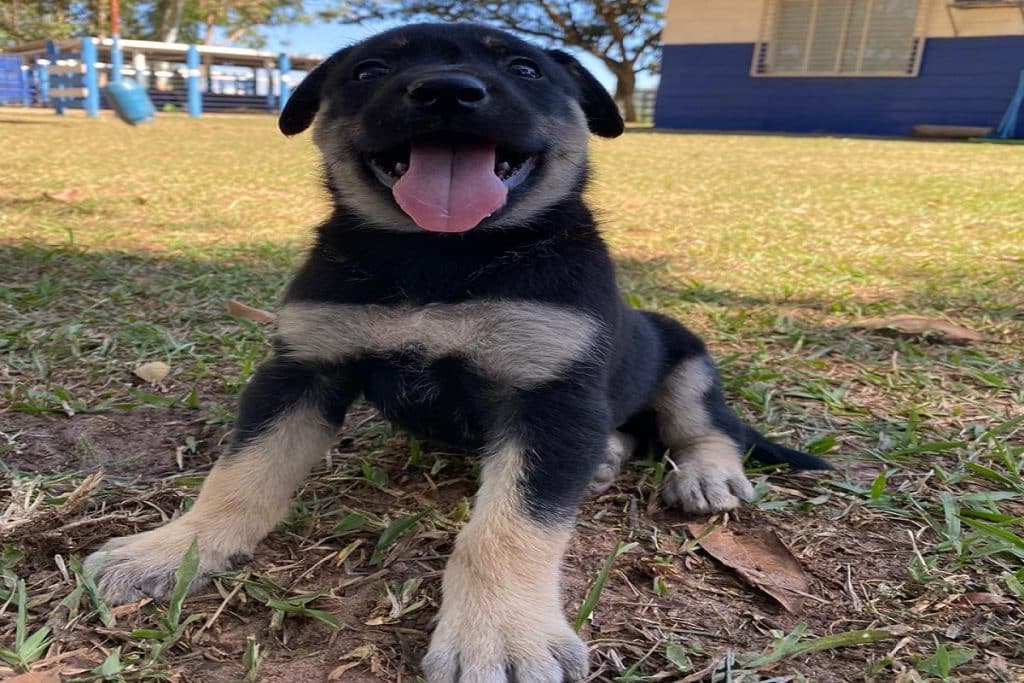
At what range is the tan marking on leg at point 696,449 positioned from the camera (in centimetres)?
221

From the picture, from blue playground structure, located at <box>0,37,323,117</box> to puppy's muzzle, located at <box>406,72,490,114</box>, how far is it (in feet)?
62.4

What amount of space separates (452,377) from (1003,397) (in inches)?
89.3

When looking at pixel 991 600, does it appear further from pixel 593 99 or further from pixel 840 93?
pixel 840 93

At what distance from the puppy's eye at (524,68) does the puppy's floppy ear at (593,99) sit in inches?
9.5

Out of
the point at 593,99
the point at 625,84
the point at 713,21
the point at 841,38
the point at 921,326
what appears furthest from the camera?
the point at 625,84

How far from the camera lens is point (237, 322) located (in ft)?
12.2

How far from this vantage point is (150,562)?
180cm

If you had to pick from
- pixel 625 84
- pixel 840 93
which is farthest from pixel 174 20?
pixel 840 93

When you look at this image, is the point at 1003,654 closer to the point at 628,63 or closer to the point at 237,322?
the point at 237,322

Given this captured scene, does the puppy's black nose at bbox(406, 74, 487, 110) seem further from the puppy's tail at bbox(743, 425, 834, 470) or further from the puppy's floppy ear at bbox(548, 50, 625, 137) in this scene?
the puppy's tail at bbox(743, 425, 834, 470)

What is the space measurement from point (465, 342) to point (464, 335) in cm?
2

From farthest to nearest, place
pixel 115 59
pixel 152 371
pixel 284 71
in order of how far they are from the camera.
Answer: pixel 284 71 → pixel 115 59 → pixel 152 371

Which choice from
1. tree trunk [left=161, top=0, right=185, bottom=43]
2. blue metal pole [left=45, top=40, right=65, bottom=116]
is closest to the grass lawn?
blue metal pole [left=45, top=40, right=65, bottom=116]

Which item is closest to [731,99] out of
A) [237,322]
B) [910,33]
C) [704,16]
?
[704,16]
